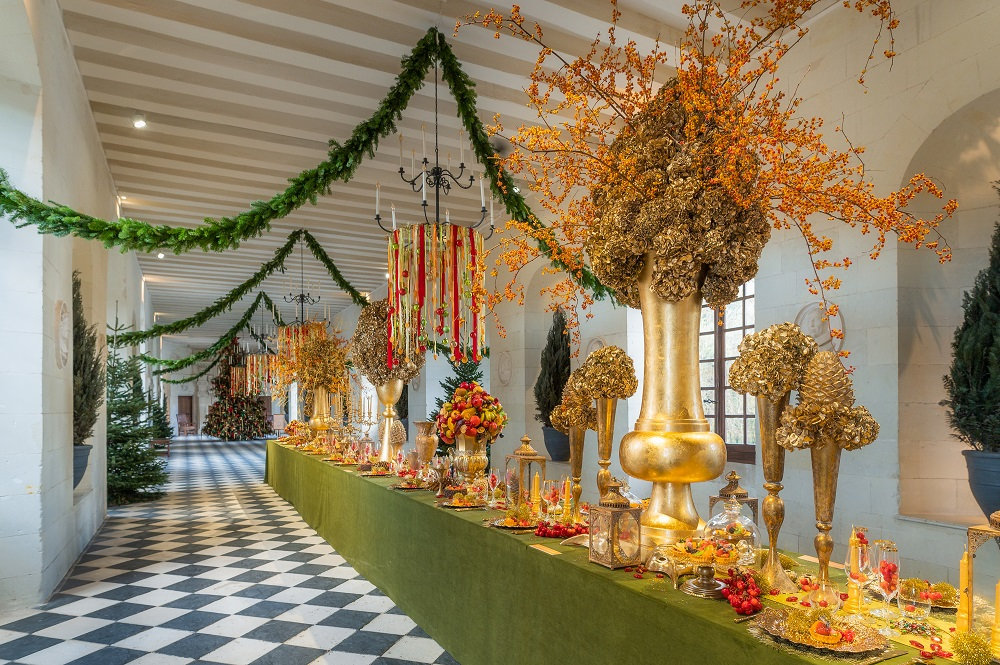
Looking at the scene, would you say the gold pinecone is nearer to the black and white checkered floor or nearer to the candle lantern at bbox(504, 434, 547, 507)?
the candle lantern at bbox(504, 434, 547, 507)

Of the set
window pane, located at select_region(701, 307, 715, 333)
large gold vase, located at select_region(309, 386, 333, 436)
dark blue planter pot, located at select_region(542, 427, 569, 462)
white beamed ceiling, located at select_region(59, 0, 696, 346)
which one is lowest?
dark blue planter pot, located at select_region(542, 427, 569, 462)

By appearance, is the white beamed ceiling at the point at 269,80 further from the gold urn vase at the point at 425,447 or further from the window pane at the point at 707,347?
the gold urn vase at the point at 425,447

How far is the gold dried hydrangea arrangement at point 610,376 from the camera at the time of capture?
8.36 ft

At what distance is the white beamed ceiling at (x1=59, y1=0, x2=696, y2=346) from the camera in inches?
168

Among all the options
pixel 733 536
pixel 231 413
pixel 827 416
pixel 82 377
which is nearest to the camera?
pixel 827 416

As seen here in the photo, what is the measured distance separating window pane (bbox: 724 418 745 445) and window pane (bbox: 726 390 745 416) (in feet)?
0.20

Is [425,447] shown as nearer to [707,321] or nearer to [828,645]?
[707,321]

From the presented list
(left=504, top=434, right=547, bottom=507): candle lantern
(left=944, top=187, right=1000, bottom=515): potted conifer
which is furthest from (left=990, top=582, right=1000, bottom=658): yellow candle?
(left=944, top=187, right=1000, bottom=515): potted conifer

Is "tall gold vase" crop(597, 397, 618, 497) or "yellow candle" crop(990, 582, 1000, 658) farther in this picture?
"tall gold vase" crop(597, 397, 618, 497)

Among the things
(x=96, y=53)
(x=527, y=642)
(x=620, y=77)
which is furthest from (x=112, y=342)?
(x=527, y=642)

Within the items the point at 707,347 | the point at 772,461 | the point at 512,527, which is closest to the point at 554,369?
the point at 707,347

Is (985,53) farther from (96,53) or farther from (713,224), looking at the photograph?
(96,53)

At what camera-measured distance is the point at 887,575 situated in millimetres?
1679

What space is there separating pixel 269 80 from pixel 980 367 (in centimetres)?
497
